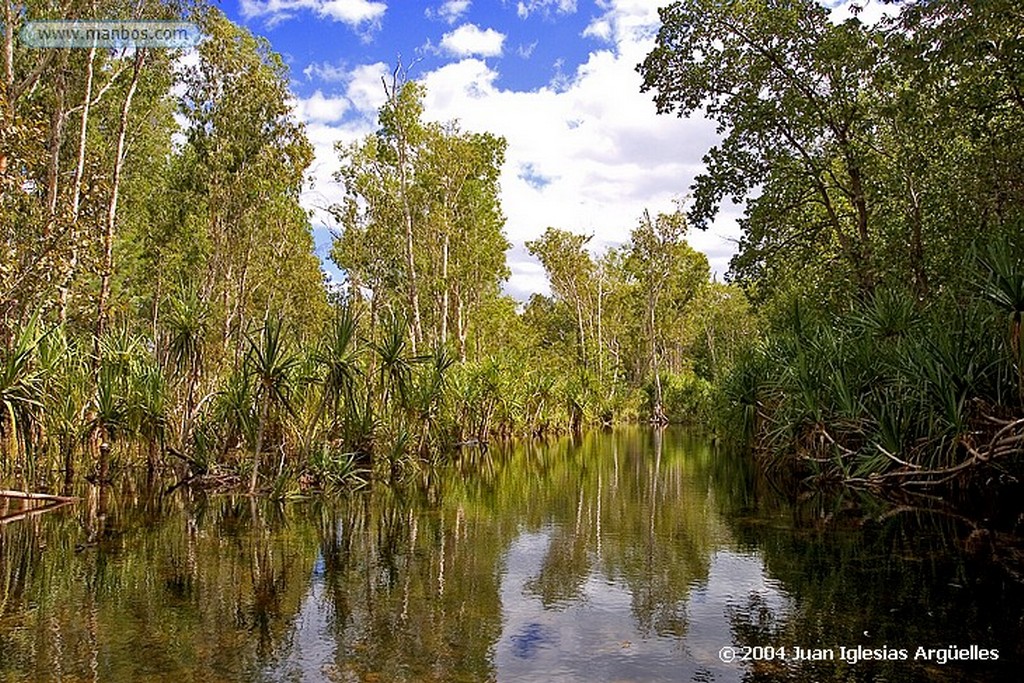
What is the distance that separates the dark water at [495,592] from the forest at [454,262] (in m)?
1.65

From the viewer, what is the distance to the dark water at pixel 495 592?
4785 mm

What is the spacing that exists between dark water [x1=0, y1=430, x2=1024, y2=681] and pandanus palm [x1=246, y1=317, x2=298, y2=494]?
3.78ft

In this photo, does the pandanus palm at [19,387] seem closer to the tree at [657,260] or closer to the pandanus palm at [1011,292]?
the pandanus palm at [1011,292]

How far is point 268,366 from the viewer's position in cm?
1141

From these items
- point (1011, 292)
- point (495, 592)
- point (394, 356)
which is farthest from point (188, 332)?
Answer: point (1011, 292)

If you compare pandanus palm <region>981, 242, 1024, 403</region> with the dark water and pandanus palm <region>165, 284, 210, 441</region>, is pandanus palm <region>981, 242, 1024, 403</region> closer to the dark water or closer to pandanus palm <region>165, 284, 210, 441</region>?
the dark water

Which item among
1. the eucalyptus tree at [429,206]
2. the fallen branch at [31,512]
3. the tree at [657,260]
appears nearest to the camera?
the fallen branch at [31,512]

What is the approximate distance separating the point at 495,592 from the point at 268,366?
20.5 feet

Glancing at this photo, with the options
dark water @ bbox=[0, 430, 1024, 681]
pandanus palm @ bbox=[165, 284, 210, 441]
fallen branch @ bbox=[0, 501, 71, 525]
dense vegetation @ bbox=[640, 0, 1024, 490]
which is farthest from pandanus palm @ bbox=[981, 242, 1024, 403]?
fallen branch @ bbox=[0, 501, 71, 525]

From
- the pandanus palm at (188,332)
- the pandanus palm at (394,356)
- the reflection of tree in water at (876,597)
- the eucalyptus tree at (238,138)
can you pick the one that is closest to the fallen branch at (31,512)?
the pandanus palm at (188,332)

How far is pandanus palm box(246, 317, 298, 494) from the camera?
1138 cm

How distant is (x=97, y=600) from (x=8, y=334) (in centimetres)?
848

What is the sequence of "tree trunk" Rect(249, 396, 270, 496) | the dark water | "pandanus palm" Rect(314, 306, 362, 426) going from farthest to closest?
"pandanus palm" Rect(314, 306, 362, 426), "tree trunk" Rect(249, 396, 270, 496), the dark water

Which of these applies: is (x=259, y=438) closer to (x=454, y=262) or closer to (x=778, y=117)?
(x=778, y=117)
